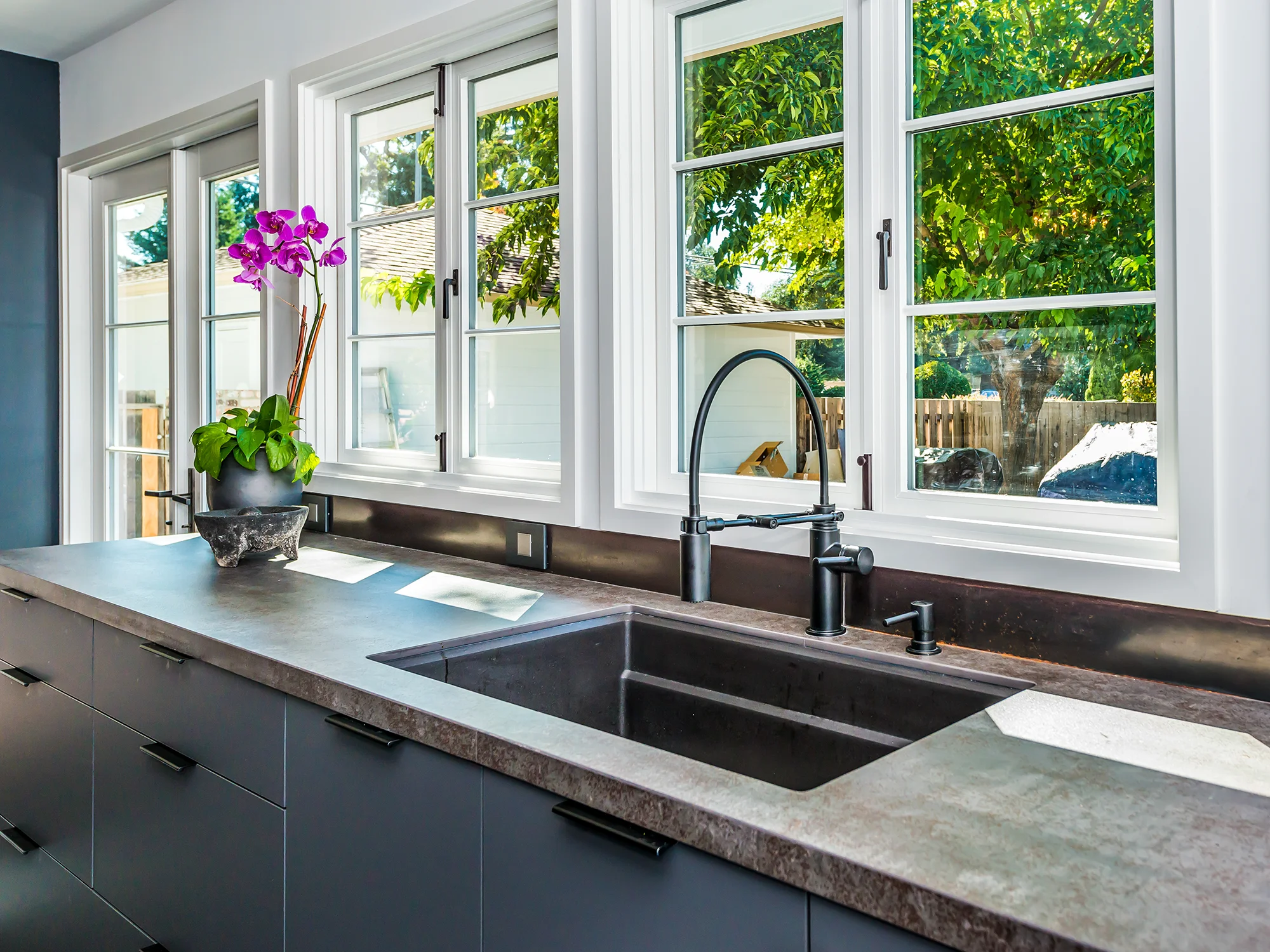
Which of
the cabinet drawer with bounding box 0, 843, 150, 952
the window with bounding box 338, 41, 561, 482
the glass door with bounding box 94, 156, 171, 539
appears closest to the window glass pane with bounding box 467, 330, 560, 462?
the window with bounding box 338, 41, 561, 482

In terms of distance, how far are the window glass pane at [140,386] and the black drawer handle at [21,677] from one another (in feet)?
5.31

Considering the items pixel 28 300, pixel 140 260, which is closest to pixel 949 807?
pixel 140 260

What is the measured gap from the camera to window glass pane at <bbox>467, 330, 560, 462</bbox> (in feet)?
7.64

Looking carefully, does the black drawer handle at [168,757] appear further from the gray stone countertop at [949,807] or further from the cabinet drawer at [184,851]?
the gray stone countertop at [949,807]

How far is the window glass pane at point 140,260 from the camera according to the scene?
375 centimetres

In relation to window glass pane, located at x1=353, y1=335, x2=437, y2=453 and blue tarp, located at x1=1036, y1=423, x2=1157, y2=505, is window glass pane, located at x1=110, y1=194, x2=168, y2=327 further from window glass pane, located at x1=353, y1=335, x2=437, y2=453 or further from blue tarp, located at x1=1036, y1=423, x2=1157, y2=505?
blue tarp, located at x1=1036, y1=423, x2=1157, y2=505

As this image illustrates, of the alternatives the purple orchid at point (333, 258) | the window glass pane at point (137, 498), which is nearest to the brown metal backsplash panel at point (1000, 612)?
the purple orchid at point (333, 258)

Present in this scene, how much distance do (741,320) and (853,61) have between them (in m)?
0.50

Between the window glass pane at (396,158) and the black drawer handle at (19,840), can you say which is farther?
the window glass pane at (396,158)

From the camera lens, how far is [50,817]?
2.08m

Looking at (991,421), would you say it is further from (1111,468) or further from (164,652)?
(164,652)

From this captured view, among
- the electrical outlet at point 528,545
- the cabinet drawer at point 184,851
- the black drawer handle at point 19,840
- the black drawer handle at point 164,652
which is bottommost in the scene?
the black drawer handle at point 19,840

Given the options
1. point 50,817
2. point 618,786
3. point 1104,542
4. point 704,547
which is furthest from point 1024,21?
point 50,817

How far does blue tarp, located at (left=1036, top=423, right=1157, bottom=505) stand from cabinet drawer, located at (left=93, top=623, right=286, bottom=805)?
1229 mm
